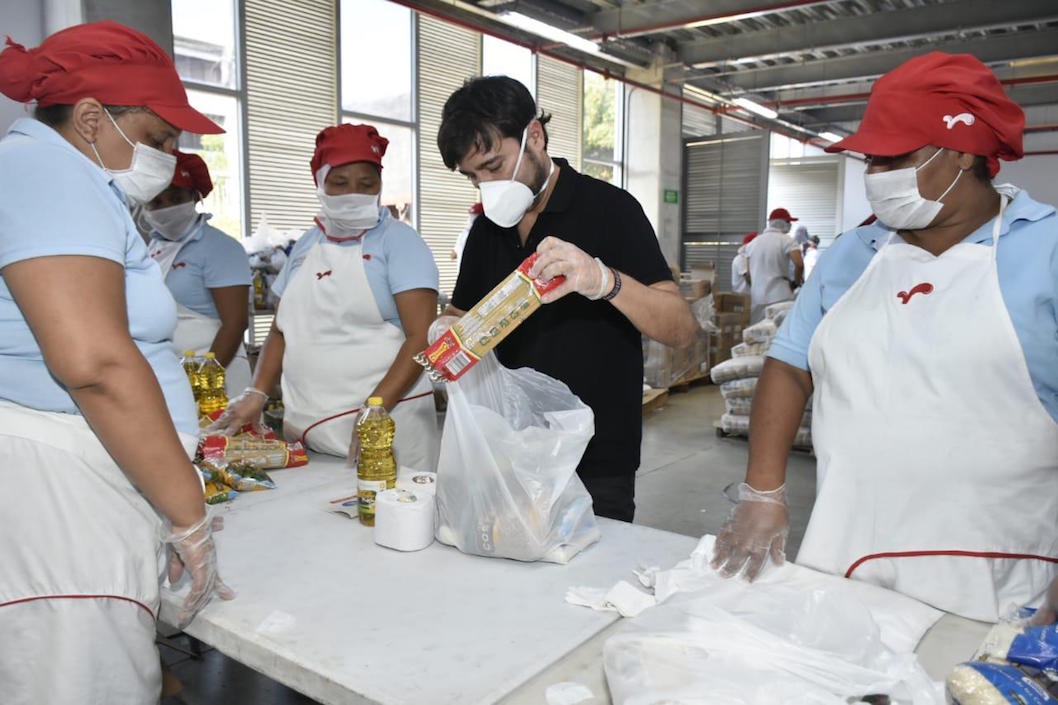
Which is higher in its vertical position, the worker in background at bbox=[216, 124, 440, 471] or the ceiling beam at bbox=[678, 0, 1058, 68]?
the ceiling beam at bbox=[678, 0, 1058, 68]

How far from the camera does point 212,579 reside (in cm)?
132

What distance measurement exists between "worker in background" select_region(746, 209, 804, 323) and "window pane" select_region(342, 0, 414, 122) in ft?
13.0

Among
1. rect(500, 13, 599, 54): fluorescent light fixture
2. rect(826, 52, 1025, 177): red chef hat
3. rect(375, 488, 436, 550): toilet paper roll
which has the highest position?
rect(500, 13, 599, 54): fluorescent light fixture

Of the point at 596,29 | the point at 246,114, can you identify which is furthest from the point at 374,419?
the point at 596,29

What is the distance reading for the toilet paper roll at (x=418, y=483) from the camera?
66.7 inches

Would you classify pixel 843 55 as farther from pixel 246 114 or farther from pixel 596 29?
pixel 246 114

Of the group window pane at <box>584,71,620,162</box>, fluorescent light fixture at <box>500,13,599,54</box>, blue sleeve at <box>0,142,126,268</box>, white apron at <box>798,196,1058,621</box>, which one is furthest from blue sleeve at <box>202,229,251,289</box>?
window pane at <box>584,71,620,162</box>

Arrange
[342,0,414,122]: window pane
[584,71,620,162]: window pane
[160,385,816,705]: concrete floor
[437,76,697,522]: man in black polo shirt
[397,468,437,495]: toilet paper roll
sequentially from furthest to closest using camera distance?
[584,71,620,162]: window pane, [342,0,414,122]: window pane, [160,385,816,705]: concrete floor, [437,76,697,522]: man in black polo shirt, [397,468,437,495]: toilet paper roll

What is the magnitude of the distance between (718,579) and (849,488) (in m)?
0.32

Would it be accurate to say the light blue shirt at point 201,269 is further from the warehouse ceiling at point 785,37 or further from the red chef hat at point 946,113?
the warehouse ceiling at point 785,37

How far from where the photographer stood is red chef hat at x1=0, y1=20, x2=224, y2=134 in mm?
1263

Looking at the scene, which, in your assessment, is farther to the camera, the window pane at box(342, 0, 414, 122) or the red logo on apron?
the window pane at box(342, 0, 414, 122)

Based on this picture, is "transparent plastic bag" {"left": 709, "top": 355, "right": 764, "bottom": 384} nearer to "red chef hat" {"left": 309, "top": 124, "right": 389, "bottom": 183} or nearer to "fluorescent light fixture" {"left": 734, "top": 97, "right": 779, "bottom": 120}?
"red chef hat" {"left": 309, "top": 124, "right": 389, "bottom": 183}

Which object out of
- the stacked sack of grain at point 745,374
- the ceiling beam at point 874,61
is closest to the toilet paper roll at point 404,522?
A: the stacked sack of grain at point 745,374
